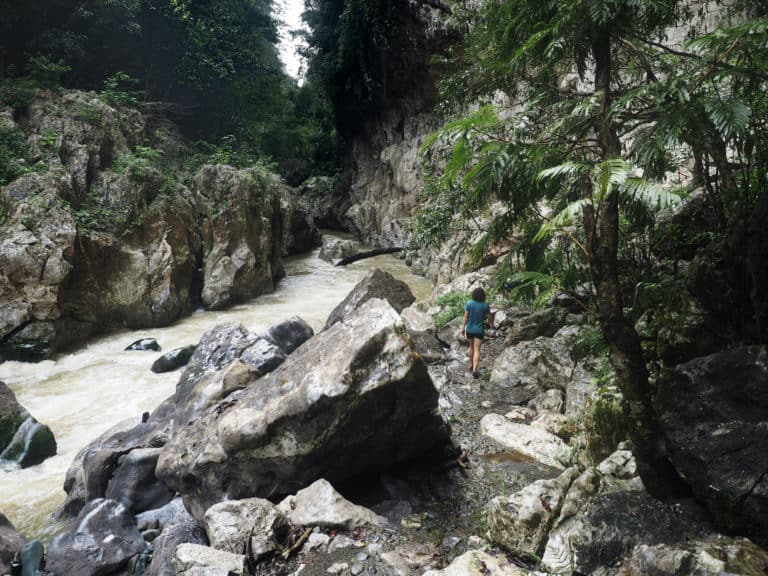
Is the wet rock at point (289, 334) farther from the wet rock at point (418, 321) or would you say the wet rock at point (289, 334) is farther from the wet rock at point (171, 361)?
the wet rock at point (418, 321)

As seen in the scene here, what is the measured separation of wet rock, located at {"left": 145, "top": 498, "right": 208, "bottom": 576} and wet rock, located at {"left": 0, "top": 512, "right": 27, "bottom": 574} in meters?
1.09

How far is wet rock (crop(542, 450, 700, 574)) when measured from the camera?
248 centimetres

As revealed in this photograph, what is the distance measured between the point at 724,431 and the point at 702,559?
74cm

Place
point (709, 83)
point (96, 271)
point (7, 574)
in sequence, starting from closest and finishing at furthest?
point (709, 83) < point (7, 574) < point (96, 271)

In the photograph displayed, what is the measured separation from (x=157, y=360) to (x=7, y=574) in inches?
214

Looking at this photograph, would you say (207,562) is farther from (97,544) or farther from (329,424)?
(97,544)

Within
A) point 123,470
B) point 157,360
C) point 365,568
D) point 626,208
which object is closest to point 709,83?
point 626,208

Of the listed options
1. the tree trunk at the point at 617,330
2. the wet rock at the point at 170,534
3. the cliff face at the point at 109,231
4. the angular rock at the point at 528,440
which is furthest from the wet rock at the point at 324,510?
the cliff face at the point at 109,231

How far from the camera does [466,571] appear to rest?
9.20 ft

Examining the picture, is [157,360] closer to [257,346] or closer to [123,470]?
[257,346]

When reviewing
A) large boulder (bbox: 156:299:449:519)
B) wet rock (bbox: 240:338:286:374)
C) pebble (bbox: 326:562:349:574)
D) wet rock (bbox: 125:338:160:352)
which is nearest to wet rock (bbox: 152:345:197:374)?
wet rock (bbox: 125:338:160:352)

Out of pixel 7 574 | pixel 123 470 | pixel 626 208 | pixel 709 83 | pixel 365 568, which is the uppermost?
pixel 709 83

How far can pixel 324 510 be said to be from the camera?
366 cm

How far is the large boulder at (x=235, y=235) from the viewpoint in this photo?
13.7 meters
